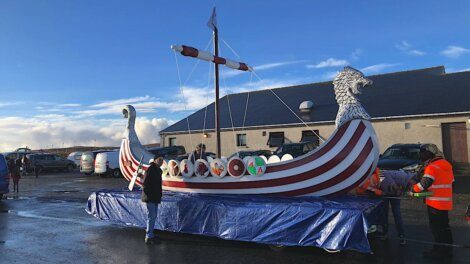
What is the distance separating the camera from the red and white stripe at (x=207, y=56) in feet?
31.4

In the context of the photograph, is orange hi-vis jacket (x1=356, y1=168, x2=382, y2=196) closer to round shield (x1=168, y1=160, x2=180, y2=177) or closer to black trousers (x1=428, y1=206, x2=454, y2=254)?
black trousers (x1=428, y1=206, x2=454, y2=254)

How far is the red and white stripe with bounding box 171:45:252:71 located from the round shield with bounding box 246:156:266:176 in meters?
3.15

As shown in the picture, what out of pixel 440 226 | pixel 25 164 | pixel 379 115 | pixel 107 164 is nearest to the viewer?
pixel 440 226

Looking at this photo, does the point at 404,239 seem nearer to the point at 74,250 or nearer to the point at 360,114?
the point at 360,114

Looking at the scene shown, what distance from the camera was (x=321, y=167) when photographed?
24.2 feet

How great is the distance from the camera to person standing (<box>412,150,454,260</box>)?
6793 millimetres

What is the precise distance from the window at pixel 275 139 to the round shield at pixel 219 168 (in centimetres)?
1819

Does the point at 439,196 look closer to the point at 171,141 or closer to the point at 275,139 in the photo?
the point at 275,139

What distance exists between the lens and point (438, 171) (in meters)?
6.86

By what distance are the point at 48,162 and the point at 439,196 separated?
103 ft

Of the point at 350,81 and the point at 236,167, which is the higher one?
the point at 350,81

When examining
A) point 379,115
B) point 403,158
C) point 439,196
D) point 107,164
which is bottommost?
point 439,196

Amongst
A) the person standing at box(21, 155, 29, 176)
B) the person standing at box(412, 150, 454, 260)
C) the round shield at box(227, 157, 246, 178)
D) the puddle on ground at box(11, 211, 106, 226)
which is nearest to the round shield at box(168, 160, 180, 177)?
the round shield at box(227, 157, 246, 178)

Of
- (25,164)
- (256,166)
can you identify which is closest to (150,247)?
(256,166)
